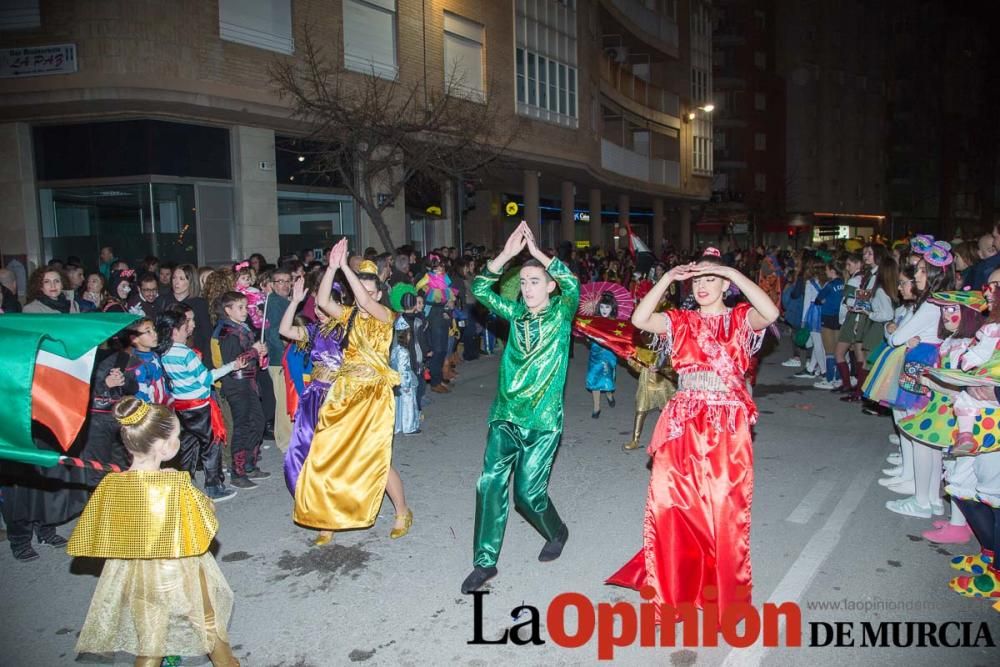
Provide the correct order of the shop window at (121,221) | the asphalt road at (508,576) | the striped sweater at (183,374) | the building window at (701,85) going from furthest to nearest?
the building window at (701,85)
the shop window at (121,221)
the striped sweater at (183,374)
the asphalt road at (508,576)

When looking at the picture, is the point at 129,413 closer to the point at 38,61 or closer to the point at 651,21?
the point at 38,61

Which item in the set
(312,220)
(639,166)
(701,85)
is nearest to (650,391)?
(312,220)

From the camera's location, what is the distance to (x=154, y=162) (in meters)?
15.5

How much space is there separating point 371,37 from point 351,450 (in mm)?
16043

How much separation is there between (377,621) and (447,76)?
62.6 feet

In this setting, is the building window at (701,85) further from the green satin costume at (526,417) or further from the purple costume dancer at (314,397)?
the green satin costume at (526,417)

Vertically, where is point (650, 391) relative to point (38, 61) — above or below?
below

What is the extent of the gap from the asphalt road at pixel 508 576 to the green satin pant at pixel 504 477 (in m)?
0.32

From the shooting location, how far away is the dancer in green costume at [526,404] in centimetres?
475

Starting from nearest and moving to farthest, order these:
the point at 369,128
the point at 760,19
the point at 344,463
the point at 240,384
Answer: the point at 344,463, the point at 240,384, the point at 369,128, the point at 760,19

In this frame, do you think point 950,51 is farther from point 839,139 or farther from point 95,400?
point 95,400

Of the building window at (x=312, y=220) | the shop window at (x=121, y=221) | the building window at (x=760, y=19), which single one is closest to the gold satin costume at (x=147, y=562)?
the shop window at (x=121, y=221)

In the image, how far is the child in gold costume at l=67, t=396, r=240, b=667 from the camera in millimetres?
3549

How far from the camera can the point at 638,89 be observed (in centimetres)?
3909
